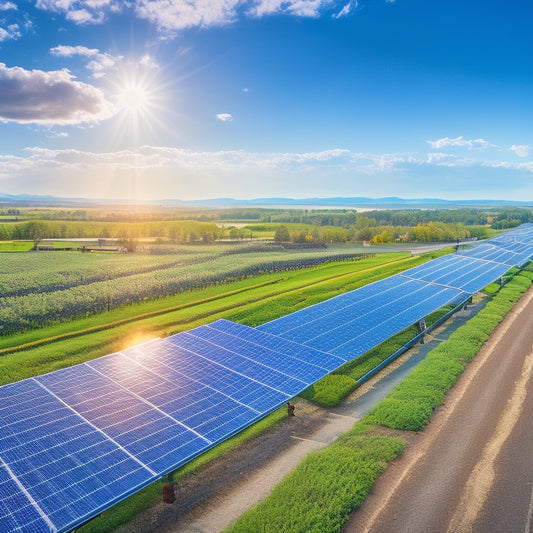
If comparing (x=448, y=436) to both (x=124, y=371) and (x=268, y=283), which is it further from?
(x=268, y=283)

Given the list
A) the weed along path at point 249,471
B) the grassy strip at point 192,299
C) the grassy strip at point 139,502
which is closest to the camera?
the grassy strip at point 139,502

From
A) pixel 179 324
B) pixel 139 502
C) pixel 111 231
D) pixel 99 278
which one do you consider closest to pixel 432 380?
pixel 139 502

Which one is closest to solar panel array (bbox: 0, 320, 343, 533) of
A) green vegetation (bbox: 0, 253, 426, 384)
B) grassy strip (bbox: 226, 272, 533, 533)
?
grassy strip (bbox: 226, 272, 533, 533)

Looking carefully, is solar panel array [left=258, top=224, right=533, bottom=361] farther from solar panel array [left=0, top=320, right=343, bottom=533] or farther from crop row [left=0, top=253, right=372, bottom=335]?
crop row [left=0, top=253, right=372, bottom=335]

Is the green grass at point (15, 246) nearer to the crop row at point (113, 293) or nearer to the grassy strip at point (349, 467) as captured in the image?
the crop row at point (113, 293)

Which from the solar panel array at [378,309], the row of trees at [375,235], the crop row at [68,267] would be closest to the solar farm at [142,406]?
the solar panel array at [378,309]

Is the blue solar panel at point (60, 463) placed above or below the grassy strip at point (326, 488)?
above

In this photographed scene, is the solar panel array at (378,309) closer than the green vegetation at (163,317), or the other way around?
the solar panel array at (378,309)

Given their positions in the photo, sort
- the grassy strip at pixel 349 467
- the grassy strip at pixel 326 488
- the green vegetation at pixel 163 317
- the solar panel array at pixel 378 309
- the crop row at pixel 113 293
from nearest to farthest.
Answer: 1. the grassy strip at pixel 326 488
2. the grassy strip at pixel 349 467
3. the solar panel array at pixel 378 309
4. the green vegetation at pixel 163 317
5. the crop row at pixel 113 293
